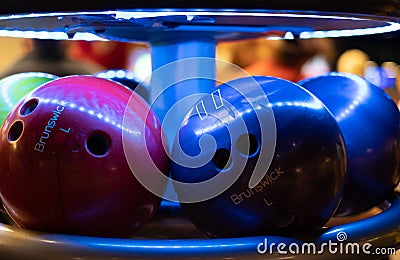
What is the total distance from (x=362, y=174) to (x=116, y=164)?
1.88 ft

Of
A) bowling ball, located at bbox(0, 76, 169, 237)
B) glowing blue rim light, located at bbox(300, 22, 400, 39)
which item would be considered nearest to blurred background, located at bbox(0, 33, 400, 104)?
glowing blue rim light, located at bbox(300, 22, 400, 39)

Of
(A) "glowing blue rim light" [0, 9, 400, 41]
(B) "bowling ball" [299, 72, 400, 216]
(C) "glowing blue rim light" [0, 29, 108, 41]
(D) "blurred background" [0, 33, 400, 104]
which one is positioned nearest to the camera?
(A) "glowing blue rim light" [0, 9, 400, 41]

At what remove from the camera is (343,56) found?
3527 millimetres

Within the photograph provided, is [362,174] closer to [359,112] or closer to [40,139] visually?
[359,112]

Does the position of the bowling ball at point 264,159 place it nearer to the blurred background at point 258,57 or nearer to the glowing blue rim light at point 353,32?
the glowing blue rim light at point 353,32

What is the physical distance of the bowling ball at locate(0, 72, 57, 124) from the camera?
1.29 meters

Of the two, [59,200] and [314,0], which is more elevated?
[314,0]

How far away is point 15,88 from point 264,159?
2.19 ft

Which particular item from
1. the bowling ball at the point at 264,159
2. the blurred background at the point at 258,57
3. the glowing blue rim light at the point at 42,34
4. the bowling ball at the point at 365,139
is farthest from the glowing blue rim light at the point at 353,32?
the blurred background at the point at 258,57

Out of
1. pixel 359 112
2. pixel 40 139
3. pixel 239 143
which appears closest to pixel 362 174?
pixel 359 112

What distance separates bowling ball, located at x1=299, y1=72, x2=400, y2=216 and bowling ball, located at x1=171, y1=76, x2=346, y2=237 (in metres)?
0.22

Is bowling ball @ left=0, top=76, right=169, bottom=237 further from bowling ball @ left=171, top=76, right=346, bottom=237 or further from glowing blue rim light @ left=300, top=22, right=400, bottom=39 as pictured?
glowing blue rim light @ left=300, top=22, right=400, bottom=39

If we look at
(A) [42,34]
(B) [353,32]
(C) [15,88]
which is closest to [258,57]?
(B) [353,32]

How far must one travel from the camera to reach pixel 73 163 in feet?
3.18
